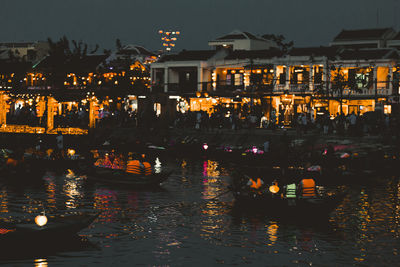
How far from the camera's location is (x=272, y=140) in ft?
141

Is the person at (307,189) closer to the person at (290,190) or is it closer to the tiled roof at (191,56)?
the person at (290,190)

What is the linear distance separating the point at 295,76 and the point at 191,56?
11.8 m

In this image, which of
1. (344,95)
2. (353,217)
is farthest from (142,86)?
(353,217)

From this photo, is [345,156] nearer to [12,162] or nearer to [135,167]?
[135,167]

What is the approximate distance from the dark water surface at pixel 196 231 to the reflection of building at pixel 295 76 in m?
22.0

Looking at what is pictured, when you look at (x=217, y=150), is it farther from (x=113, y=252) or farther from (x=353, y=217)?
(x=113, y=252)

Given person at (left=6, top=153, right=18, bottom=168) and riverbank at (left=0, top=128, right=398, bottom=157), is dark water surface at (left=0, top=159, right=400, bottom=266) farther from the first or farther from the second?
riverbank at (left=0, top=128, right=398, bottom=157)

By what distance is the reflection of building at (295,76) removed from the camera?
5062 cm

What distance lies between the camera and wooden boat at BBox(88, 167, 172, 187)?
27859mm

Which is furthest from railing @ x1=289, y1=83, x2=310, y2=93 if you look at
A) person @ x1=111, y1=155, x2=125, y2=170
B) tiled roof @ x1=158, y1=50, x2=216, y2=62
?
person @ x1=111, y1=155, x2=125, y2=170

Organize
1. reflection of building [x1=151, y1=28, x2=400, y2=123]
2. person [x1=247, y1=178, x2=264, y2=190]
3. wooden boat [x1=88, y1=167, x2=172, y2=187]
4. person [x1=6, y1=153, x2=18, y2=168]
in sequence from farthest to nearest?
1. reflection of building [x1=151, y1=28, x2=400, y2=123]
2. person [x1=6, y1=153, x2=18, y2=168]
3. wooden boat [x1=88, y1=167, x2=172, y2=187]
4. person [x1=247, y1=178, x2=264, y2=190]

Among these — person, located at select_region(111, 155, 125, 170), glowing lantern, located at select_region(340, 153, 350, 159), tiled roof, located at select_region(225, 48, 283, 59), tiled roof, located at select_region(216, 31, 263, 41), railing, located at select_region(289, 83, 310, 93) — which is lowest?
person, located at select_region(111, 155, 125, 170)

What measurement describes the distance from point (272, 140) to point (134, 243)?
83.6ft

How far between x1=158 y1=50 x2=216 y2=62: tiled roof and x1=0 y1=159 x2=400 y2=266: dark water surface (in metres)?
33.3
